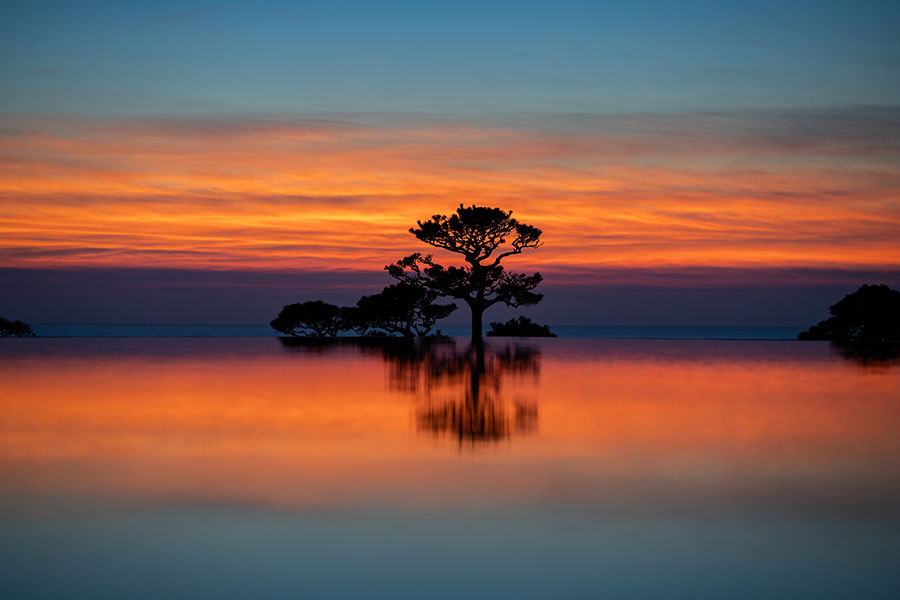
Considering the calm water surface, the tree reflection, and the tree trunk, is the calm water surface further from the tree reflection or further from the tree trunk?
the tree trunk

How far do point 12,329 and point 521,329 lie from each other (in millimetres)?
26995

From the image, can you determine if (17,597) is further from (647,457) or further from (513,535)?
(647,457)

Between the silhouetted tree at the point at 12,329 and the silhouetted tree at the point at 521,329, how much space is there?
83.2ft

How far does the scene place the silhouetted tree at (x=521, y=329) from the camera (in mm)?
48812

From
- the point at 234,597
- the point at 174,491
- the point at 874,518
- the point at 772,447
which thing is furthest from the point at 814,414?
the point at 234,597

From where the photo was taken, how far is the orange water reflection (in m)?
5.79

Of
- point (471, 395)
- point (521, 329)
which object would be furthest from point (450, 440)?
point (521, 329)

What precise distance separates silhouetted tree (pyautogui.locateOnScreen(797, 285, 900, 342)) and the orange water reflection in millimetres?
24444

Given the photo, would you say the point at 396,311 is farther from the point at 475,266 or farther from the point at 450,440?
the point at 450,440

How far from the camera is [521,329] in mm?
49219

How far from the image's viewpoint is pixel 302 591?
3854 millimetres

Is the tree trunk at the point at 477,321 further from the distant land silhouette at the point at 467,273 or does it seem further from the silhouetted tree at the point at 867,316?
the silhouetted tree at the point at 867,316

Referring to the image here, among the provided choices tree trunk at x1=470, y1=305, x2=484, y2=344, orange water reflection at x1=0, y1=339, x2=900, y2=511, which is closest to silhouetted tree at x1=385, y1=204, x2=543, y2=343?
tree trunk at x1=470, y1=305, x2=484, y2=344

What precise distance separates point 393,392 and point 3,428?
5461mm
